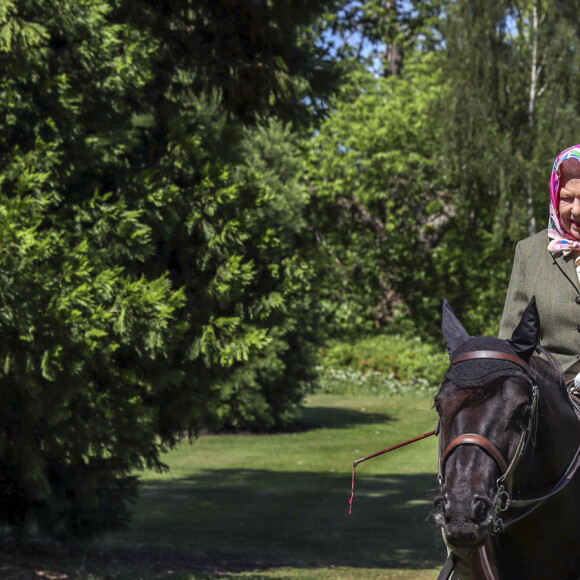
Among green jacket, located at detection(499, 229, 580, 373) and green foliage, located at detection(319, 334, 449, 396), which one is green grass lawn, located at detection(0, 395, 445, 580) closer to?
green jacket, located at detection(499, 229, 580, 373)

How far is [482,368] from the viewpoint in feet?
11.9

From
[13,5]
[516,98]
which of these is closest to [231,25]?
[13,5]

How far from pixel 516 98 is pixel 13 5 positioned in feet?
92.6

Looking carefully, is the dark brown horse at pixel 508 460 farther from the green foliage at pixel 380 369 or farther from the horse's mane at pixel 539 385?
the green foliage at pixel 380 369

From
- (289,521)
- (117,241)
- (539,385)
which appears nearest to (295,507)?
(289,521)

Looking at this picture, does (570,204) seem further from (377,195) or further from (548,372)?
(377,195)

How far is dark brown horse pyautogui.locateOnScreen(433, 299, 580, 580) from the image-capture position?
3293mm

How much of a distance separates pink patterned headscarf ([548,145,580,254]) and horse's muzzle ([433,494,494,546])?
1.67m

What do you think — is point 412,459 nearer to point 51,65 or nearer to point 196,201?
point 196,201

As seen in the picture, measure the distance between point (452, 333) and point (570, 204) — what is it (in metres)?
1.06

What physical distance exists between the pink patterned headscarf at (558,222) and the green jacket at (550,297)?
5 centimetres

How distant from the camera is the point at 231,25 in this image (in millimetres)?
10156

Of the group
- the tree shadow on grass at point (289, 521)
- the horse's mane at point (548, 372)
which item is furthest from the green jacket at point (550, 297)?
the tree shadow on grass at point (289, 521)

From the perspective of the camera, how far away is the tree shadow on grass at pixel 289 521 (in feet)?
38.6
